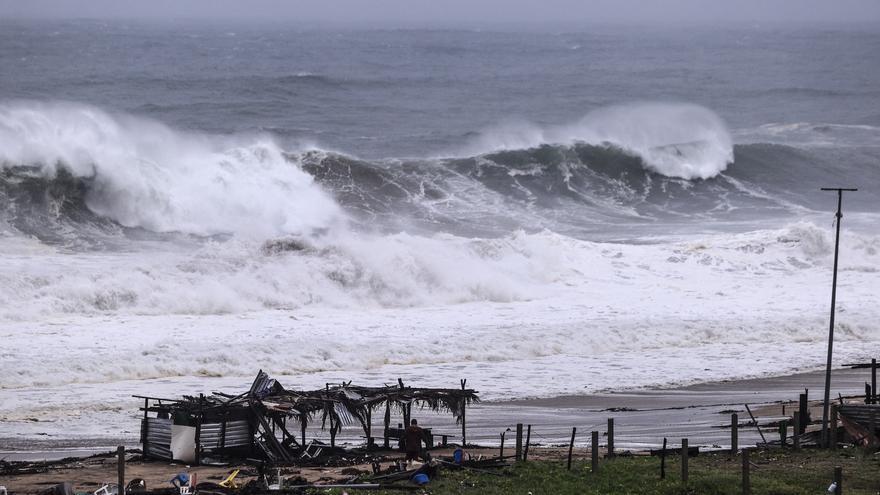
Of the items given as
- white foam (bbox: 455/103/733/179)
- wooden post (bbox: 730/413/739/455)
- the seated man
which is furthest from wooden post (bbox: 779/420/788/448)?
white foam (bbox: 455/103/733/179)

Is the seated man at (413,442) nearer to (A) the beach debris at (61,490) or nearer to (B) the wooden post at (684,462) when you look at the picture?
(B) the wooden post at (684,462)

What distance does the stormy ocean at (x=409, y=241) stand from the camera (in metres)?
26.3

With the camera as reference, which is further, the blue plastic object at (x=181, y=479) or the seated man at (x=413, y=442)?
the seated man at (x=413, y=442)

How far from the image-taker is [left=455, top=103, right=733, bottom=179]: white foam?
53062 mm

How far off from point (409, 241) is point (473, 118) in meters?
33.3

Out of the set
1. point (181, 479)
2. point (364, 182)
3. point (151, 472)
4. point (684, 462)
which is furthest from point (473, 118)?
point (181, 479)

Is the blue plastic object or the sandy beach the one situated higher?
the sandy beach

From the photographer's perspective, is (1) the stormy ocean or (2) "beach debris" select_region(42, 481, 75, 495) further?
(1) the stormy ocean

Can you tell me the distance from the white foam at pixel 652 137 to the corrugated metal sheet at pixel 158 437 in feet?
120

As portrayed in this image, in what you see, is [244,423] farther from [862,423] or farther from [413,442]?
[862,423]

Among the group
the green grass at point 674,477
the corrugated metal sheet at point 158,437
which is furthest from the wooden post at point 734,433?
the corrugated metal sheet at point 158,437

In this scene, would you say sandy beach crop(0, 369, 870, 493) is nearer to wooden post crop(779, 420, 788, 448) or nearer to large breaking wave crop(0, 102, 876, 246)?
wooden post crop(779, 420, 788, 448)

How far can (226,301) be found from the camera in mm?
30344

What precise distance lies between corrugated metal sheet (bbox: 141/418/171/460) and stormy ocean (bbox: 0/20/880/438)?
2693 mm
